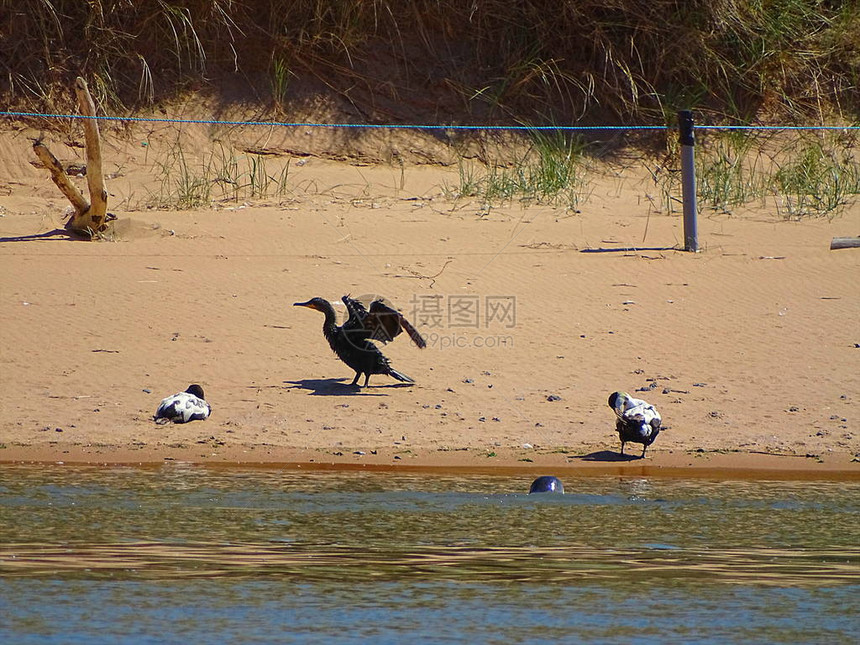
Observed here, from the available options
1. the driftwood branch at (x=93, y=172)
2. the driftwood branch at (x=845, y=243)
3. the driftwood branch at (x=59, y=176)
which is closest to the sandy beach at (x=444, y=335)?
the driftwood branch at (x=845, y=243)

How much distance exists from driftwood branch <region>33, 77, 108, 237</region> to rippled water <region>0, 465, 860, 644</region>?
510 centimetres

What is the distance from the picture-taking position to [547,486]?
5.88 metres

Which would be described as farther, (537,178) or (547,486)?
(537,178)

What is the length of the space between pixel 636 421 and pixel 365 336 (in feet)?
6.62

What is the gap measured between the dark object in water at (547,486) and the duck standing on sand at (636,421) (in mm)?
736

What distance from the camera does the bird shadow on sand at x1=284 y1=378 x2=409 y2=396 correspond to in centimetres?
785

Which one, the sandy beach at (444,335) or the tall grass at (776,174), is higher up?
the tall grass at (776,174)

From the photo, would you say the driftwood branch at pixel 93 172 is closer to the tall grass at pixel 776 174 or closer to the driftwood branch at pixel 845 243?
the tall grass at pixel 776 174

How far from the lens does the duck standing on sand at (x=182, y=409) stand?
23.3 feet

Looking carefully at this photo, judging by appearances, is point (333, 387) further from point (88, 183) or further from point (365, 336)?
point (88, 183)

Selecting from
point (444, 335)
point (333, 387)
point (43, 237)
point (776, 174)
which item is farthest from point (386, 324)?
point (776, 174)

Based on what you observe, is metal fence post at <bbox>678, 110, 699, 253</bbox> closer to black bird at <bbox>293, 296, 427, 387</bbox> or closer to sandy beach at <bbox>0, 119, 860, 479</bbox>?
sandy beach at <bbox>0, 119, 860, 479</bbox>

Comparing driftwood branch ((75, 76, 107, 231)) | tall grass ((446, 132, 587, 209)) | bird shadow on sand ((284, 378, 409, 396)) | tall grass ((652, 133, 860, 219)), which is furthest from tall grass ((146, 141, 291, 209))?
bird shadow on sand ((284, 378, 409, 396))

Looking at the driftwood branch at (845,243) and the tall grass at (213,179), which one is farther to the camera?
the tall grass at (213,179)
